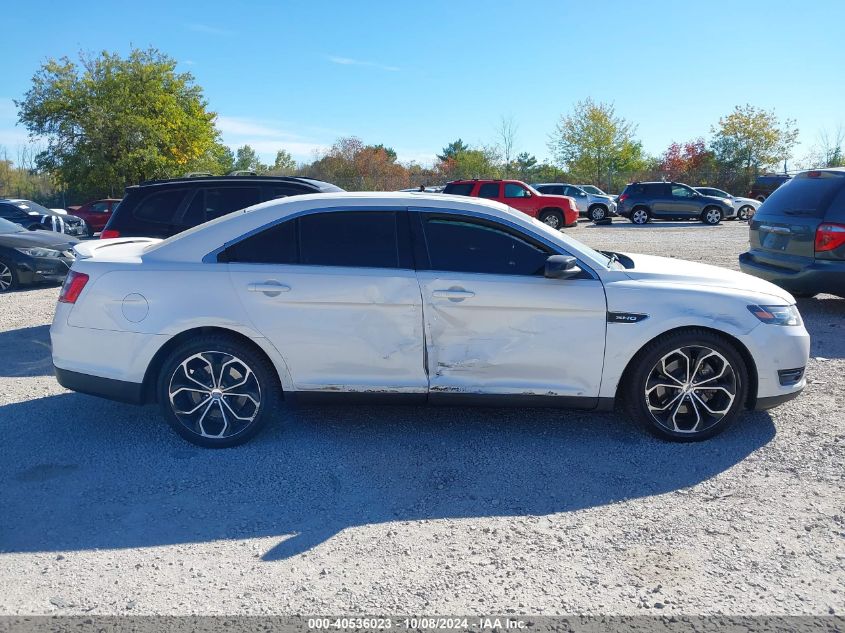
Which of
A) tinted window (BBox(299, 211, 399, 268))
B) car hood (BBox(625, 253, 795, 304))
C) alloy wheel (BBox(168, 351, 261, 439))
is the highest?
tinted window (BBox(299, 211, 399, 268))

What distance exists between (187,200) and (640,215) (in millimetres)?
24054

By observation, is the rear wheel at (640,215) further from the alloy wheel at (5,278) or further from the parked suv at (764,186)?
the alloy wheel at (5,278)

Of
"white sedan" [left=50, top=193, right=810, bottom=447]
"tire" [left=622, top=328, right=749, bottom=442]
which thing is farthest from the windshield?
"tire" [left=622, top=328, right=749, bottom=442]

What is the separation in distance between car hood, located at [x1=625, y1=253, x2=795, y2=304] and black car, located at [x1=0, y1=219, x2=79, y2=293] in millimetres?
9533

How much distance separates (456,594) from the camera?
2973mm

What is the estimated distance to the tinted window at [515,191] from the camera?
24.2 metres

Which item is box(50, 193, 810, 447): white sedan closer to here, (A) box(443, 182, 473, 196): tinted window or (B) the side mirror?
(B) the side mirror

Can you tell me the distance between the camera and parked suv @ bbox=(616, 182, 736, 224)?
27.9 m

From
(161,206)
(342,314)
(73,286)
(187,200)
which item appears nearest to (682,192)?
(187,200)

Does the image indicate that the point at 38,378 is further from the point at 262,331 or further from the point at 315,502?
the point at 315,502

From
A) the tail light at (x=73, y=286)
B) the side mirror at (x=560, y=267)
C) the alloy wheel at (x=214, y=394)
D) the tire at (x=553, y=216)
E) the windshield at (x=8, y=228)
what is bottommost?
the alloy wheel at (x=214, y=394)

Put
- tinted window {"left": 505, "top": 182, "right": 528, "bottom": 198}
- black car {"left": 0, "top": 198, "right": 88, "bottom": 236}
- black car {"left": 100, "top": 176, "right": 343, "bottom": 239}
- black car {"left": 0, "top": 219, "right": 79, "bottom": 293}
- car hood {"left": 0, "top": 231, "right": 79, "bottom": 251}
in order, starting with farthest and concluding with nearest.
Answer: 1. tinted window {"left": 505, "top": 182, "right": 528, "bottom": 198}
2. black car {"left": 0, "top": 198, "right": 88, "bottom": 236}
3. car hood {"left": 0, "top": 231, "right": 79, "bottom": 251}
4. black car {"left": 0, "top": 219, "right": 79, "bottom": 293}
5. black car {"left": 100, "top": 176, "right": 343, "bottom": 239}

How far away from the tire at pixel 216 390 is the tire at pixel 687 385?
2373 millimetres

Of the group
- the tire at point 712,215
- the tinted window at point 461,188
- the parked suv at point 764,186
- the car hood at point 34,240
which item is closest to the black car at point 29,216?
the car hood at point 34,240
